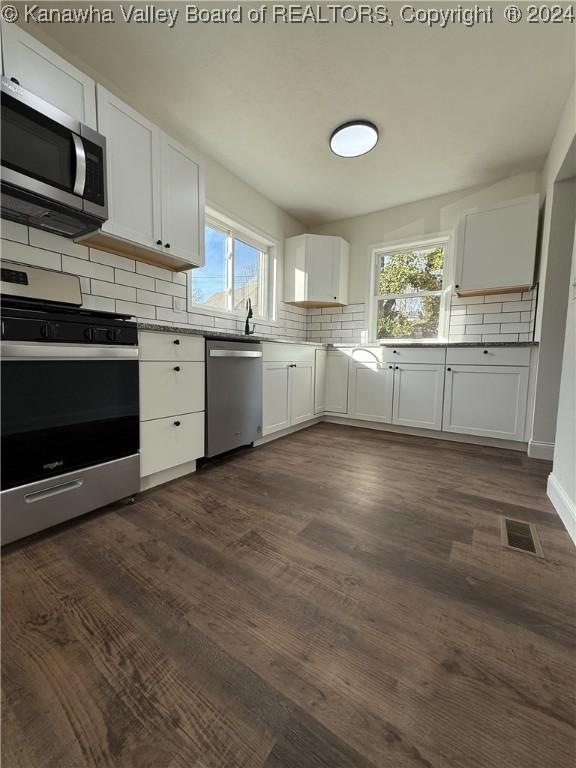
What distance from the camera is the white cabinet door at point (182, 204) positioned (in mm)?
2031

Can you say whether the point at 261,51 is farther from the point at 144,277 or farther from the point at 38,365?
the point at 38,365

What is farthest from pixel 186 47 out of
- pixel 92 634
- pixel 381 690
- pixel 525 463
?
pixel 525 463

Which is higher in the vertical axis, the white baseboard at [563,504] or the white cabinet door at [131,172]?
the white cabinet door at [131,172]

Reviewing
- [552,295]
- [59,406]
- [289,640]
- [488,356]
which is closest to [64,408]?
[59,406]

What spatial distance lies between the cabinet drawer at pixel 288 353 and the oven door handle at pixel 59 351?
1168mm

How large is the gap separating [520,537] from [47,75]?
2978mm

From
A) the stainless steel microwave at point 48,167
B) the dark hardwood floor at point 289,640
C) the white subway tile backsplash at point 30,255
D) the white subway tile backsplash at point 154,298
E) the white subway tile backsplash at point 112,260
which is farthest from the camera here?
the white subway tile backsplash at point 154,298

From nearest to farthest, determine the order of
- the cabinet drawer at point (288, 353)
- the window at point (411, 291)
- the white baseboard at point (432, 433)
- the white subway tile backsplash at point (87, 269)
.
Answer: the white subway tile backsplash at point (87, 269) → the cabinet drawer at point (288, 353) → the white baseboard at point (432, 433) → the window at point (411, 291)

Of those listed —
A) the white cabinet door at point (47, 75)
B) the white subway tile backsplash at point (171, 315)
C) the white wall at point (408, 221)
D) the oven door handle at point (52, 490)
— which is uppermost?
the white wall at point (408, 221)

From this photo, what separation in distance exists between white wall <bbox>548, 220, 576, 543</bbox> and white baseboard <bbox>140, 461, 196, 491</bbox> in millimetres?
1982

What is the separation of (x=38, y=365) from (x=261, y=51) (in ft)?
6.66

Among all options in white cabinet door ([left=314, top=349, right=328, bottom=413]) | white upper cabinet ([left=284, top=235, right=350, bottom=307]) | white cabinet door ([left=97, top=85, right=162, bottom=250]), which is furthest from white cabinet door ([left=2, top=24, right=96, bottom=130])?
white cabinet door ([left=314, top=349, right=328, bottom=413])

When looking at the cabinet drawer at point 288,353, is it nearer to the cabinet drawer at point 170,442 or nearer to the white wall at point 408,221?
the cabinet drawer at point 170,442

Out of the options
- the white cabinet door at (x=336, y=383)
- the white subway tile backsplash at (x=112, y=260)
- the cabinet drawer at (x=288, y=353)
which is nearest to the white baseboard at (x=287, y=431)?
the white cabinet door at (x=336, y=383)
